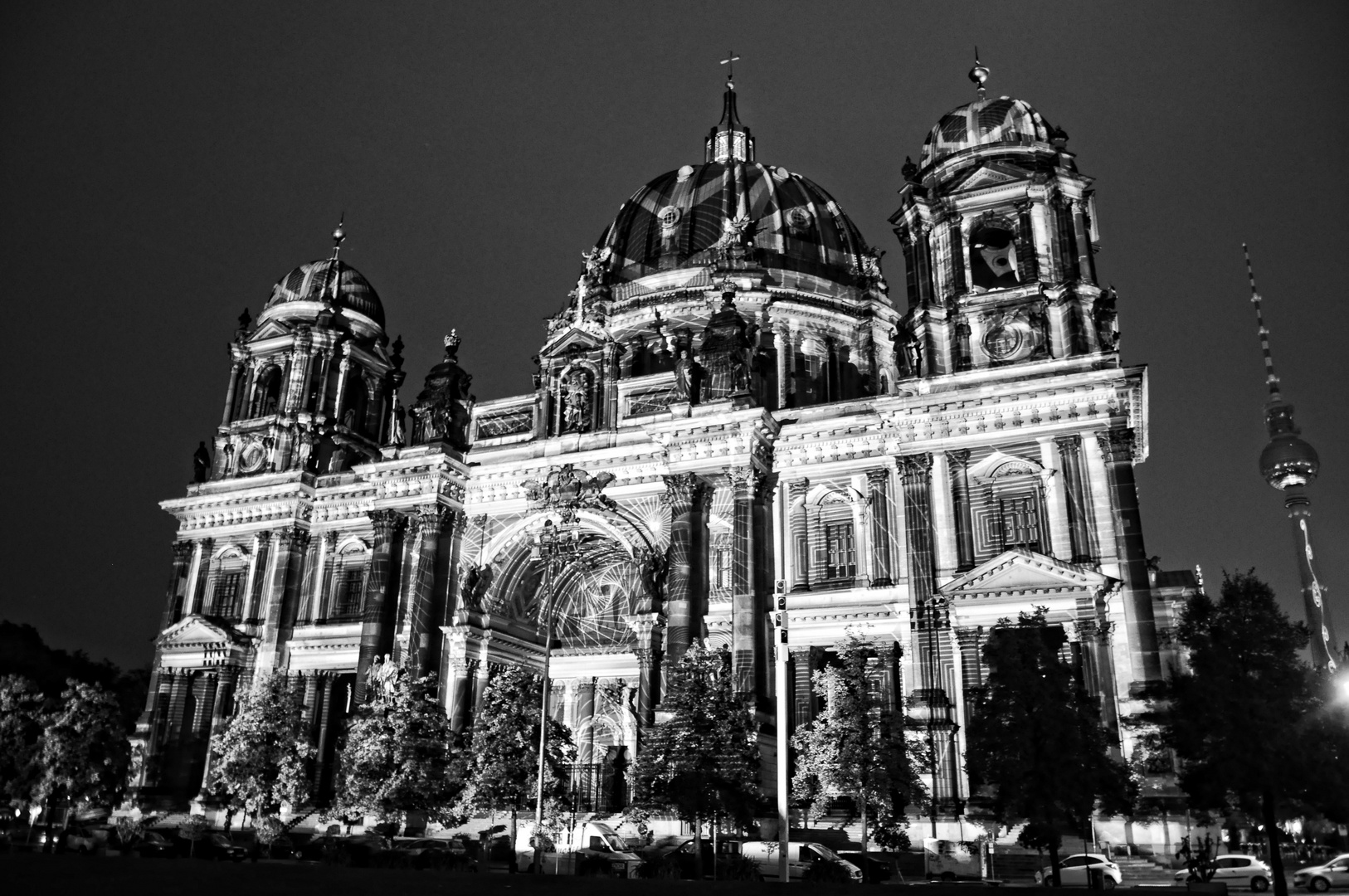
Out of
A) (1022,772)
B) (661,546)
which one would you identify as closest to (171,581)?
(661,546)

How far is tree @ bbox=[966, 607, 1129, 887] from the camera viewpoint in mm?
27812

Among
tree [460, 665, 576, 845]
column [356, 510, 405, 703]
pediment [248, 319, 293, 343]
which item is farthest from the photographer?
pediment [248, 319, 293, 343]

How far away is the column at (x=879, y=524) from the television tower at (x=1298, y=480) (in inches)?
4142

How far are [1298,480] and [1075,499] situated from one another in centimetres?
11960

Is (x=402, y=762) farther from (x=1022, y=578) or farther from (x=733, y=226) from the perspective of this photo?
(x=733, y=226)

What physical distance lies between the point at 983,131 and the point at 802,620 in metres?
23.2

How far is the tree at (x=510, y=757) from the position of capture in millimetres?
38156

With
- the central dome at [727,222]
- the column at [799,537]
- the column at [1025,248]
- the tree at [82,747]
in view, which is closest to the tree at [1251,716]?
the column at [799,537]

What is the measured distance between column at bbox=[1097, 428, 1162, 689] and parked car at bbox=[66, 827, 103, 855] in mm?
34826

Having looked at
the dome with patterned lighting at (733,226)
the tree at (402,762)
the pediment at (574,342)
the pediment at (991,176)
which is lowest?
the tree at (402,762)

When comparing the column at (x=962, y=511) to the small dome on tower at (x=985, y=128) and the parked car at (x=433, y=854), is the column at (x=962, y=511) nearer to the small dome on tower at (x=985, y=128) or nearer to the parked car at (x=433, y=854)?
the small dome on tower at (x=985, y=128)

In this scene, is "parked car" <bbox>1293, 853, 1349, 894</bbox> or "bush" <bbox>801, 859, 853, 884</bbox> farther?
"parked car" <bbox>1293, 853, 1349, 894</bbox>

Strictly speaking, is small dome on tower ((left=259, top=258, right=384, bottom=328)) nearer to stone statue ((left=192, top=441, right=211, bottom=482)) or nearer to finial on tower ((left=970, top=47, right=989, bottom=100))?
stone statue ((left=192, top=441, right=211, bottom=482))

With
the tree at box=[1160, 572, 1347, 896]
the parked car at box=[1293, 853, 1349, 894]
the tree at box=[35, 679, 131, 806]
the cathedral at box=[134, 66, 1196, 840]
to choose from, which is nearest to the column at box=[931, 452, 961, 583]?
the cathedral at box=[134, 66, 1196, 840]
